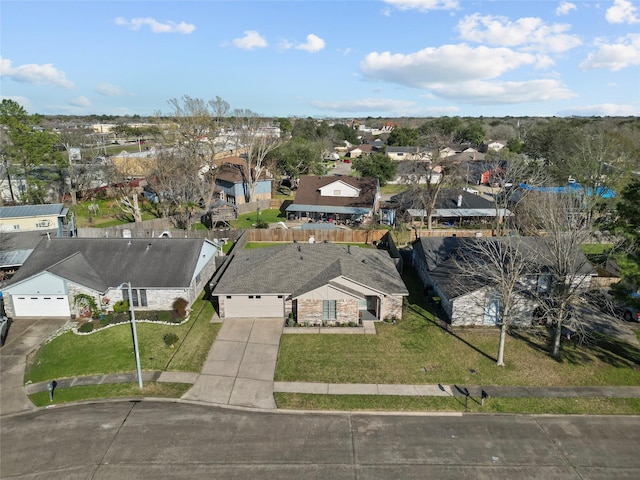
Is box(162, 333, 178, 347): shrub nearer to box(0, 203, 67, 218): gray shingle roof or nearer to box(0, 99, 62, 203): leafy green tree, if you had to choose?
box(0, 203, 67, 218): gray shingle roof

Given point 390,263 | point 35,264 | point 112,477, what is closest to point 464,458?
point 112,477

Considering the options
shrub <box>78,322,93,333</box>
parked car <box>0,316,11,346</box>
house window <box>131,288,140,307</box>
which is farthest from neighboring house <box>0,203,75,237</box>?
shrub <box>78,322,93,333</box>

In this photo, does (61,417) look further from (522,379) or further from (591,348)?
(591,348)

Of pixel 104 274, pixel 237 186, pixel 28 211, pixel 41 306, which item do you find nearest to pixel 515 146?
pixel 237 186

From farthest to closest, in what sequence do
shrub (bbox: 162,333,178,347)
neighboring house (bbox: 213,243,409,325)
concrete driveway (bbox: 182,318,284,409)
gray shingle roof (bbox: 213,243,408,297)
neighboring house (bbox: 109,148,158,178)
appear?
neighboring house (bbox: 109,148,158,178) < gray shingle roof (bbox: 213,243,408,297) < neighboring house (bbox: 213,243,409,325) < shrub (bbox: 162,333,178,347) < concrete driveway (bbox: 182,318,284,409)

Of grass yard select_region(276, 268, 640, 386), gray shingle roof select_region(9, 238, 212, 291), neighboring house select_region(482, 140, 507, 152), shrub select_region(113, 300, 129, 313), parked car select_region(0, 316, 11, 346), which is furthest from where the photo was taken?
neighboring house select_region(482, 140, 507, 152)

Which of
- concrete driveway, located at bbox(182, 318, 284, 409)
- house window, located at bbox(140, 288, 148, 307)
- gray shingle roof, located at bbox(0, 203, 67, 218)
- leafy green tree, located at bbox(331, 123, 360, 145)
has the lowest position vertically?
concrete driveway, located at bbox(182, 318, 284, 409)

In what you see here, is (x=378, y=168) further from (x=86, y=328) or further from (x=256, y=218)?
(x=86, y=328)
